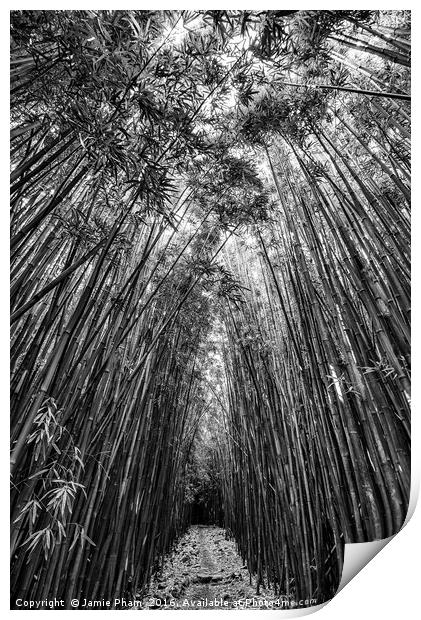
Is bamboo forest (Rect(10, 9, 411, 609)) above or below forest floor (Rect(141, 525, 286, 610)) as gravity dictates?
above

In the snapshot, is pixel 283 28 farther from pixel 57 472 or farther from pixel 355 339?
pixel 57 472

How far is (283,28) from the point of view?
1570 mm

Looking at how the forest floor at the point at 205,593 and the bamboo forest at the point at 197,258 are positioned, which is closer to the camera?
the bamboo forest at the point at 197,258

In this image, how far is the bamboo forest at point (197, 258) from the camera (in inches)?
59.4

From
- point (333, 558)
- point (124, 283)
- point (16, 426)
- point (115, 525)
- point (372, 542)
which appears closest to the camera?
point (16, 426)

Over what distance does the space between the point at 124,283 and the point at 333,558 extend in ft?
6.27

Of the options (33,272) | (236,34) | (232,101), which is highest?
(232,101)

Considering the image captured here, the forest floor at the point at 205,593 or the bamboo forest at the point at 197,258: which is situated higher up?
the bamboo forest at the point at 197,258

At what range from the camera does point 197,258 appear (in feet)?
8.89

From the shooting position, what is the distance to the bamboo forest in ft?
4.95

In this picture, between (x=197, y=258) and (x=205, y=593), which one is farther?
(x=197, y=258)

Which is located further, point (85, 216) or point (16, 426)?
point (85, 216)

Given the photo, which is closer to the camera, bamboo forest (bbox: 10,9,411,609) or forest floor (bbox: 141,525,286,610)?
bamboo forest (bbox: 10,9,411,609)

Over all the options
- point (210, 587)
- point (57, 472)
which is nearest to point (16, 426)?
point (57, 472)
